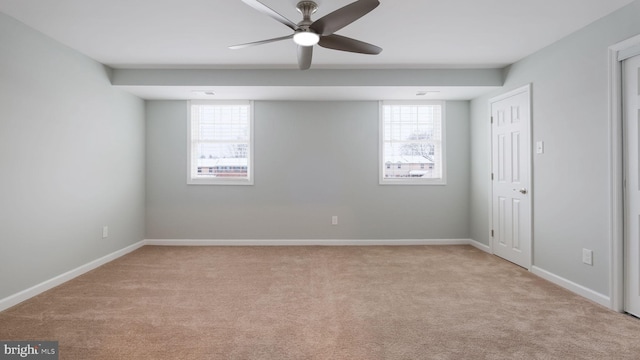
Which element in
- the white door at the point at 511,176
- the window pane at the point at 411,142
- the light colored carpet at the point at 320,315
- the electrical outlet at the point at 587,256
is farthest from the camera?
the window pane at the point at 411,142

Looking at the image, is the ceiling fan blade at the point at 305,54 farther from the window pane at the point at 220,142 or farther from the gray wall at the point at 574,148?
the gray wall at the point at 574,148

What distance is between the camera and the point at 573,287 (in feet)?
9.61

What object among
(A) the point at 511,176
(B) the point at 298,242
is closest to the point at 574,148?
(A) the point at 511,176

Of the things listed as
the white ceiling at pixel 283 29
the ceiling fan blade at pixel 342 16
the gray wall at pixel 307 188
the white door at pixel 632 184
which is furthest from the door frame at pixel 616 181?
the gray wall at pixel 307 188

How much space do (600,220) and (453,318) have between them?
5.37ft

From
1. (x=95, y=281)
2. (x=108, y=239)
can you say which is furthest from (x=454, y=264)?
(x=108, y=239)

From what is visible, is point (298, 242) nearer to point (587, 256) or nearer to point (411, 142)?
point (411, 142)

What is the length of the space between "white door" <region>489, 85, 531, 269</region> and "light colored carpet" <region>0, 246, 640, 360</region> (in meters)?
→ 0.34

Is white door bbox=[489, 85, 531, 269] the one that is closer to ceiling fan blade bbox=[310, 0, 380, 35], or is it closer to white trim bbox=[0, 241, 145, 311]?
ceiling fan blade bbox=[310, 0, 380, 35]

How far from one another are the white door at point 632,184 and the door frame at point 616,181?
0.03 m

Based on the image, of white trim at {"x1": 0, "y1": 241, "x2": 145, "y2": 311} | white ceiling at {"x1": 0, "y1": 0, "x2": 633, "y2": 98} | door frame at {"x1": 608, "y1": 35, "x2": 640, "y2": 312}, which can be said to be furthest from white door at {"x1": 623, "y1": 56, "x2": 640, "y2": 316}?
white trim at {"x1": 0, "y1": 241, "x2": 145, "y2": 311}

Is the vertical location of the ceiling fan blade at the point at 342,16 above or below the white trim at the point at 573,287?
above

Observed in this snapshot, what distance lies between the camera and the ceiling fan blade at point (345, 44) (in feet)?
8.05

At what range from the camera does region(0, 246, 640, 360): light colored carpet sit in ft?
6.43
